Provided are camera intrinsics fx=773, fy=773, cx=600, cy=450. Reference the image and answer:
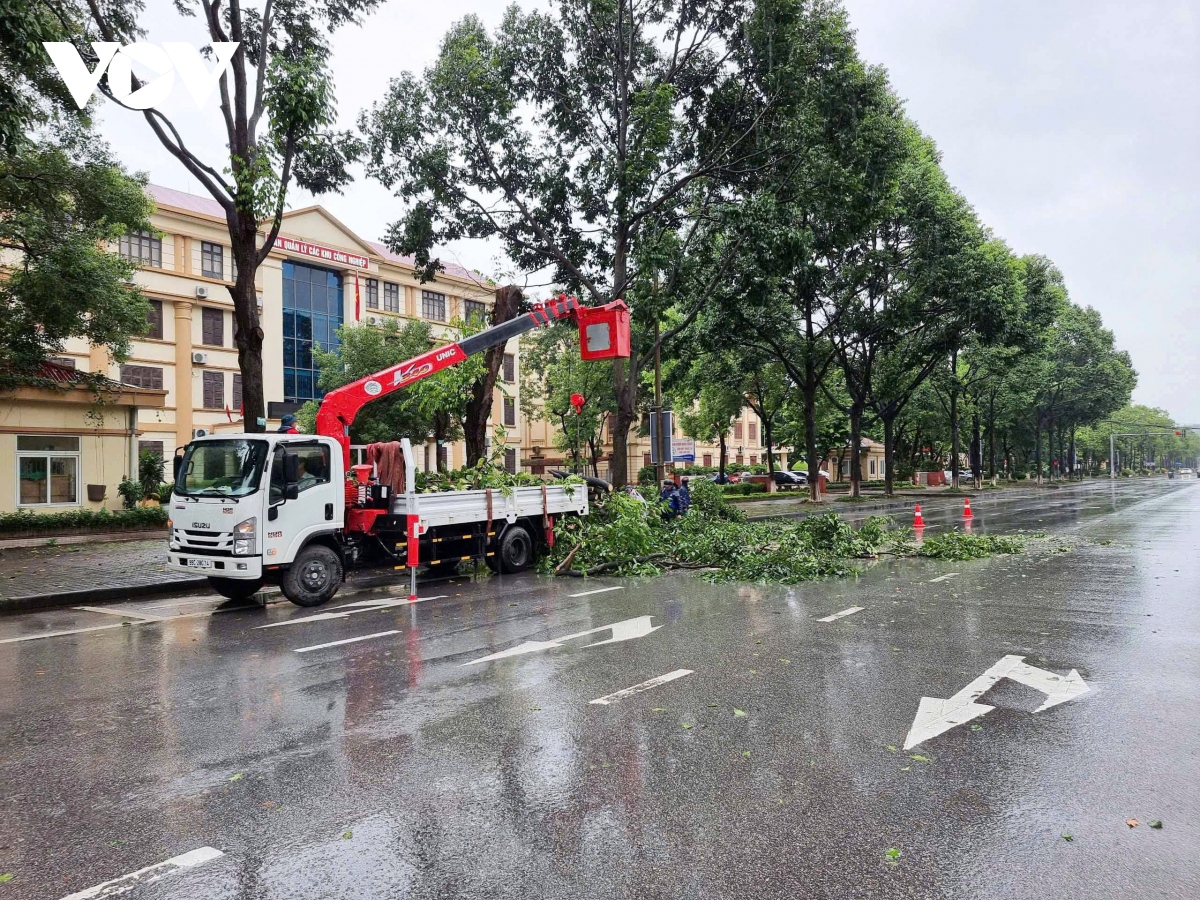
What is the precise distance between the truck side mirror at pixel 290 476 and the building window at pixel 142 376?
2708 cm

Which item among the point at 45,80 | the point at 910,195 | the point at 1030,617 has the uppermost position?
the point at 910,195

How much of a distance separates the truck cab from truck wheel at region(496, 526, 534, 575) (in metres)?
3.29

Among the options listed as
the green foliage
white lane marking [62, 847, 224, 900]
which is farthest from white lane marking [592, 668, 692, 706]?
the green foliage

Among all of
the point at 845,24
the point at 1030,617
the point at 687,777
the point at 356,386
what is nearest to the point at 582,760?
the point at 687,777

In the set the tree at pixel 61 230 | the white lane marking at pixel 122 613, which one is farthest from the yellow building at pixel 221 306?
the white lane marking at pixel 122 613

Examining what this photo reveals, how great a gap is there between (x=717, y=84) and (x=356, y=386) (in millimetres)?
13127

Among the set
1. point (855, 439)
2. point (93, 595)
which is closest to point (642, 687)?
point (93, 595)

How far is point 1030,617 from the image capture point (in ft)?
29.9

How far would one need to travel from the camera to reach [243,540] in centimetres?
1020

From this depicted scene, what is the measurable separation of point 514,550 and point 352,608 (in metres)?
4.00

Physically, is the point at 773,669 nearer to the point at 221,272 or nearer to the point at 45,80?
the point at 45,80

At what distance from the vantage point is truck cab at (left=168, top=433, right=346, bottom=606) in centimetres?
1026

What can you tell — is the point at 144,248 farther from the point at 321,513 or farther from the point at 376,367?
the point at 321,513

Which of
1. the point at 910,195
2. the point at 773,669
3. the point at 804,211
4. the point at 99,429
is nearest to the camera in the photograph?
the point at 773,669
